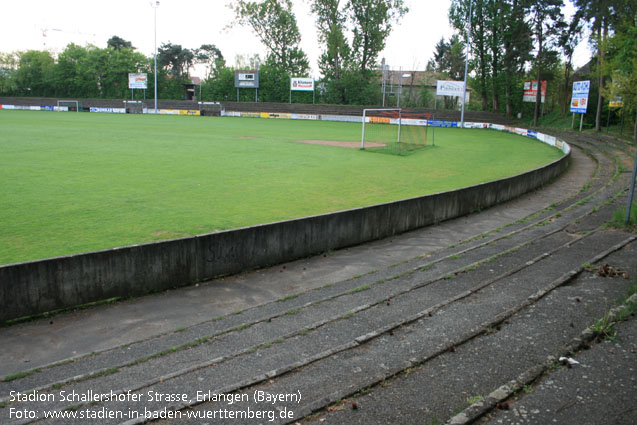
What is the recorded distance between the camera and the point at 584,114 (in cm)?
5106

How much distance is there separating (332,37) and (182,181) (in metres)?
65.8

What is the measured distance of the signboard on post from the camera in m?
80.9

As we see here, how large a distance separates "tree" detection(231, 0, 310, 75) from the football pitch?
54.5 m

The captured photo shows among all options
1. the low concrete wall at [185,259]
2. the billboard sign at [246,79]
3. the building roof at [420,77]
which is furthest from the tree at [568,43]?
the low concrete wall at [185,259]

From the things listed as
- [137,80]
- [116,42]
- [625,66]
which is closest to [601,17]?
[625,66]

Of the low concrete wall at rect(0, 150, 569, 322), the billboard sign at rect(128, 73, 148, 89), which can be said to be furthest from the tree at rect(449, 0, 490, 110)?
the low concrete wall at rect(0, 150, 569, 322)

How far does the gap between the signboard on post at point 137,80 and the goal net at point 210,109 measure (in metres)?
12.8

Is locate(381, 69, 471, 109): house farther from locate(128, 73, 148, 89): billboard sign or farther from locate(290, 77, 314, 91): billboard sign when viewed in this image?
locate(128, 73, 148, 89): billboard sign

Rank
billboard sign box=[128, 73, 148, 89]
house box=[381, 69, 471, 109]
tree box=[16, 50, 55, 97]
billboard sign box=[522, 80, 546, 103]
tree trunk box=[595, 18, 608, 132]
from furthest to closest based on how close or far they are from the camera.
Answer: tree box=[16, 50, 55, 97] → billboard sign box=[128, 73, 148, 89] → house box=[381, 69, 471, 109] → billboard sign box=[522, 80, 546, 103] → tree trunk box=[595, 18, 608, 132]

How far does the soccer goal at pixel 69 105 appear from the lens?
258ft

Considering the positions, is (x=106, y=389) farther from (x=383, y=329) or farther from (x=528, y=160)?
(x=528, y=160)

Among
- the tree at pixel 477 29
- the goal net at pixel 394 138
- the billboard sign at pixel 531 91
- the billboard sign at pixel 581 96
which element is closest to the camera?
the goal net at pixel 394 138

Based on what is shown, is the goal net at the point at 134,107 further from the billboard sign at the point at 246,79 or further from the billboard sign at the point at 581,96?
the billboard sign at the point at 581,96

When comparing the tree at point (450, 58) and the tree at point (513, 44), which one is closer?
the tree at point (513, 44)
